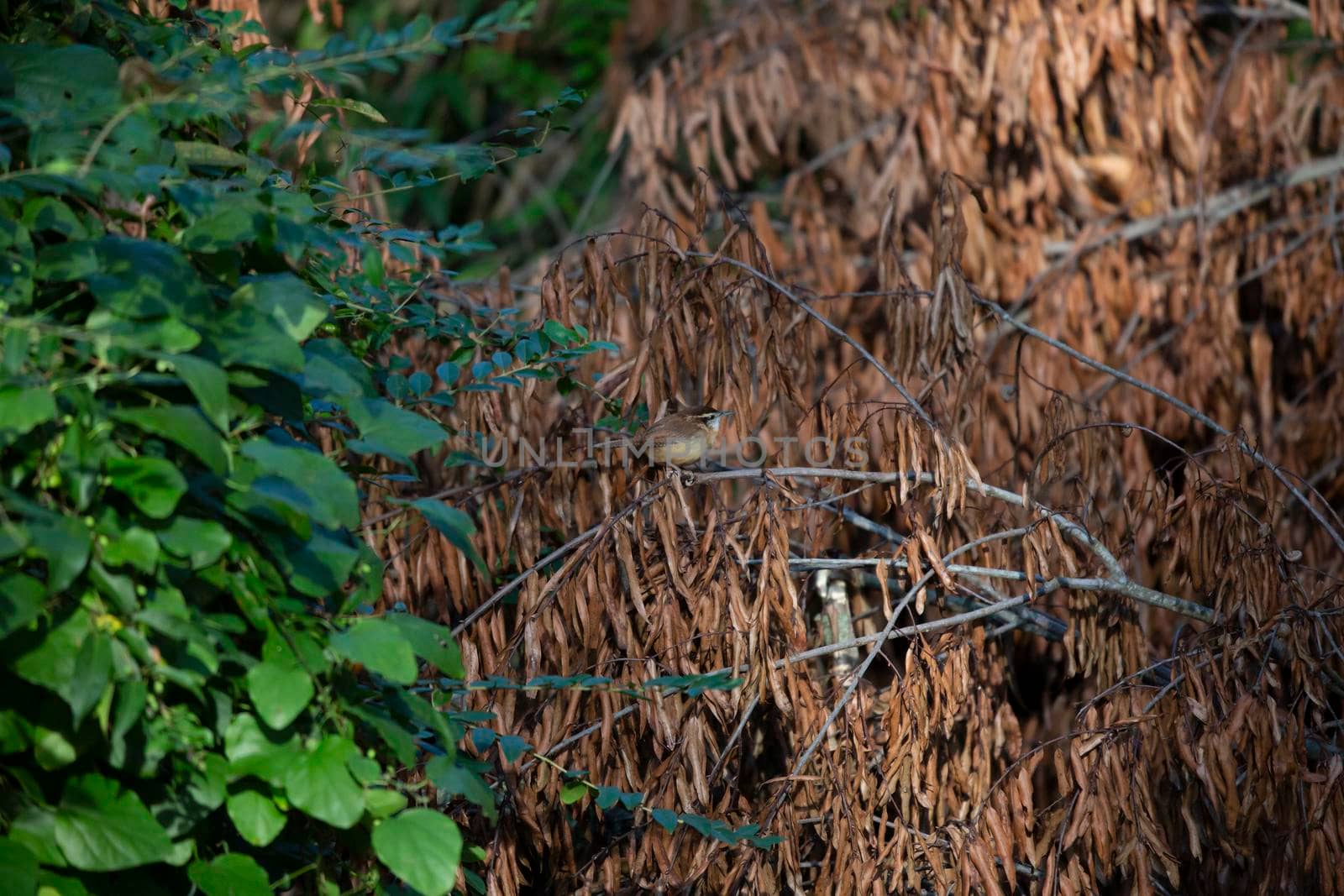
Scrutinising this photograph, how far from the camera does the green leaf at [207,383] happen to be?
53.6 inches

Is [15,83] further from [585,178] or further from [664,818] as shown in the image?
[585,178]

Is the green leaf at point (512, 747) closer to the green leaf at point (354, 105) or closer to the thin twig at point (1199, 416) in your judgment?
the green leaf at point (354, 105)

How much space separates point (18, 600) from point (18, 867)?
0.32m

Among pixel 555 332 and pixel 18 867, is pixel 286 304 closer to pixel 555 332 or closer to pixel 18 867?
pixel 18 867

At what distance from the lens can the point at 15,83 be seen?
165 centimetres

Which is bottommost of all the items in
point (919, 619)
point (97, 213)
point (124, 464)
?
point (919, 619)

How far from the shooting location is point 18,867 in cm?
137

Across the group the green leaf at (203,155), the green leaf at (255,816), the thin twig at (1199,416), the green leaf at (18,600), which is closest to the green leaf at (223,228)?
the green leaf at (203,155)

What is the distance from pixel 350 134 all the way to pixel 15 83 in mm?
486

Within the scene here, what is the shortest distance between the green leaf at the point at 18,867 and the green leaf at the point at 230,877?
0.70 ft

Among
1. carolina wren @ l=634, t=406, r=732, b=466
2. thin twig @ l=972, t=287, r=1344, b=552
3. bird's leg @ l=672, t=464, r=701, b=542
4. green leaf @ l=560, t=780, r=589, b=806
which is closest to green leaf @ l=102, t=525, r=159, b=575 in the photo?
green leaf @ l=560, t=780, r=589, b=806

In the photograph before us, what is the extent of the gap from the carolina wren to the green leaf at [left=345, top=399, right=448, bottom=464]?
3.63 ft

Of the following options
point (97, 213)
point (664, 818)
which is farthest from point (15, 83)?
point (664, 818)

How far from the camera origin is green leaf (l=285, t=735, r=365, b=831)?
58.6 inches
